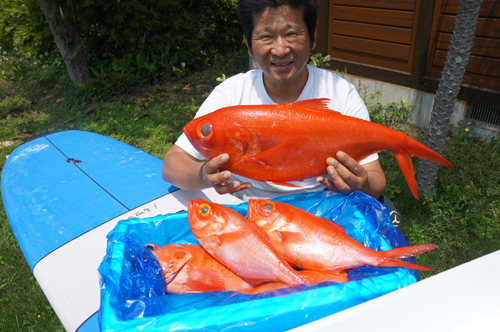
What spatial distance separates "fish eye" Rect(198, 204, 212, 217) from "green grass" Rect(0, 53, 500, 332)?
2174 mm

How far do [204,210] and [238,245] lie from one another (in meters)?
Answer: 0.22

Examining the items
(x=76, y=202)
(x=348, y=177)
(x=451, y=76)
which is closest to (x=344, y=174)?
(x=348, y=177)

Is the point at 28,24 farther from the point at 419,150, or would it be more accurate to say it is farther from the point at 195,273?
the point at 419,150

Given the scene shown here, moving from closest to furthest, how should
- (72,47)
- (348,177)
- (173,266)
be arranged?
(173,266)
(348,177)
(72,47)

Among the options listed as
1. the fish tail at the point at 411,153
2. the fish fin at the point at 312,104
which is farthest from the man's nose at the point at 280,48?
the fish tail at the point at 411,153

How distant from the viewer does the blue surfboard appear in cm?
225

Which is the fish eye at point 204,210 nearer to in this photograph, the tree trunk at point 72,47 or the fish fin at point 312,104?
the fish fin at point 312,104

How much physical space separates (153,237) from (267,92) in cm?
118

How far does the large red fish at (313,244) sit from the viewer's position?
133cm

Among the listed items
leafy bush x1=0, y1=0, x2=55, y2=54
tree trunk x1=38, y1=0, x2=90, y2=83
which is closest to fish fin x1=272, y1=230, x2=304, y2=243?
tree trunk x1=38, y1=0, x2=90, y2=83

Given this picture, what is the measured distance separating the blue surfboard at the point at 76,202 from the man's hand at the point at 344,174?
1203 millimetres

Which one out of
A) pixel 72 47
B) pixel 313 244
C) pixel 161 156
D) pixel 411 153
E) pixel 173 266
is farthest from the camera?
pixel 72 47

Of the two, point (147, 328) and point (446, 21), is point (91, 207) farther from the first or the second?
point (446, 21)

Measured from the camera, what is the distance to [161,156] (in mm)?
5250
